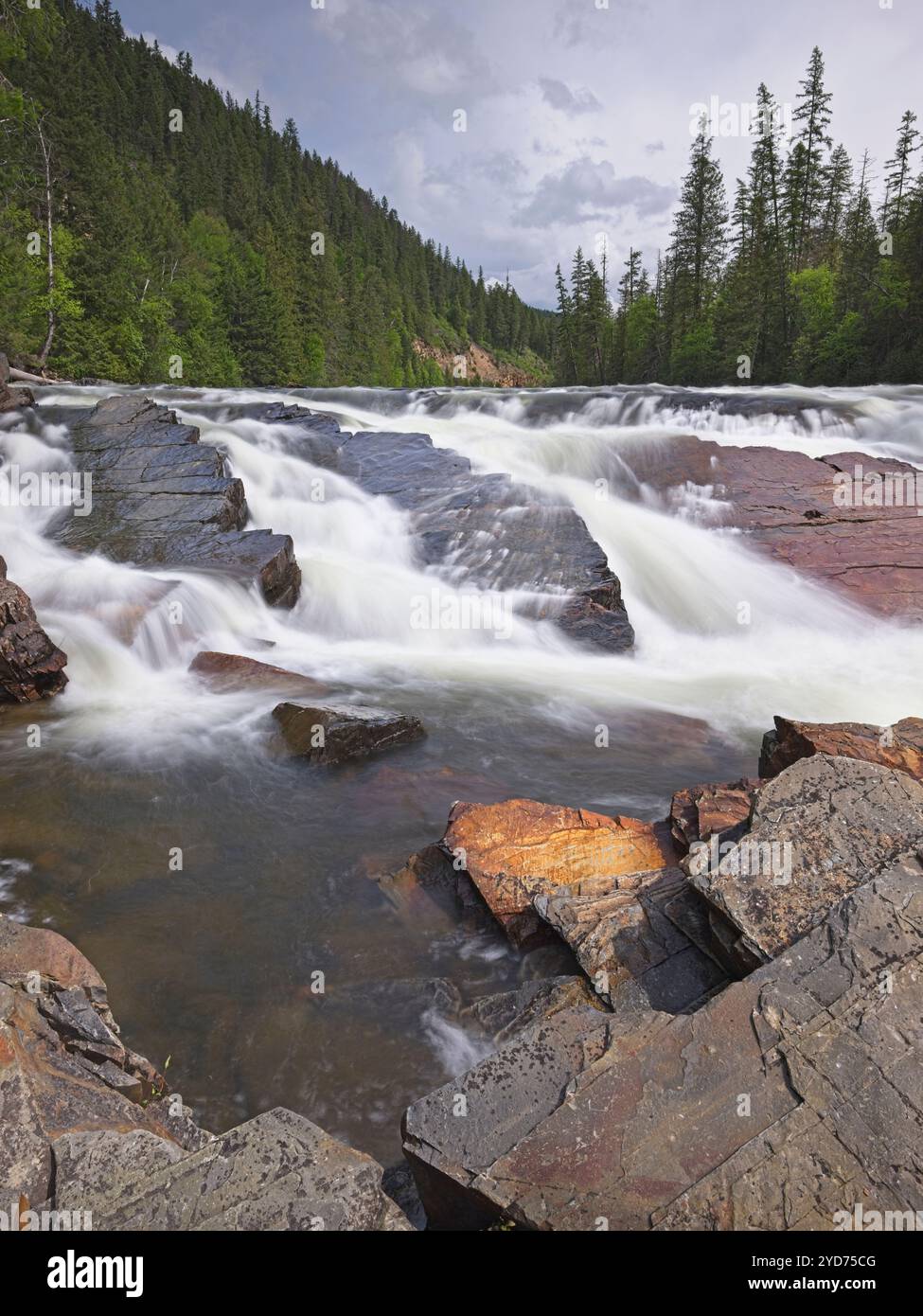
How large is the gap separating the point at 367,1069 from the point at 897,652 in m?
12.0

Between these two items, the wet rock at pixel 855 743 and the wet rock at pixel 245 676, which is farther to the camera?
the wet rock at pixel 245 676

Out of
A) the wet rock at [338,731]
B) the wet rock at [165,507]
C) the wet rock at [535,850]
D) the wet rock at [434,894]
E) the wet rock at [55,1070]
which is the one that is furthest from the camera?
the wet rock at [165,507]

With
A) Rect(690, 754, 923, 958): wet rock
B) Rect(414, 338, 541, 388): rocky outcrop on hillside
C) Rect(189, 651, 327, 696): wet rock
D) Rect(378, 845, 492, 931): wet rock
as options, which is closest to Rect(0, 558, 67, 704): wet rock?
Rect(189, 651, 327, 696): wet rock

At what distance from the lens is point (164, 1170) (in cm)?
261

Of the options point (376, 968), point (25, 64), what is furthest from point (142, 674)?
A: point (25, 64)

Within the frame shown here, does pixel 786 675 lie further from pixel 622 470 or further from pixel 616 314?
pixel 616 314

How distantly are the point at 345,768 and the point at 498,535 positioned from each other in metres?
7.75

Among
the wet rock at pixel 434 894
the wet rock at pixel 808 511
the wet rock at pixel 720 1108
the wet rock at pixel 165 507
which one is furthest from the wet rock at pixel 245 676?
the wet rock at pixel 808 511

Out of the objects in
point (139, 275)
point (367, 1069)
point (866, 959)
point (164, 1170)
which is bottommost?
point (367, 1069)

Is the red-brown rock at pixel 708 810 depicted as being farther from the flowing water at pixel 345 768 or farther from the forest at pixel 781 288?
the forest at pixel 781 288

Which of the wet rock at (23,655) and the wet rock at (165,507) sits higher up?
the wet rock at (165,507)

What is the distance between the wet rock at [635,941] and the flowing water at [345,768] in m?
0.68

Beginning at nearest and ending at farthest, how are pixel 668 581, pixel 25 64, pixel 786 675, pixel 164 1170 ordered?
pixel 164 1170 < pixel 786 675 < pixel 668 581 < pixel 25 64

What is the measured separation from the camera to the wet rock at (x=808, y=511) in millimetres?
13930
